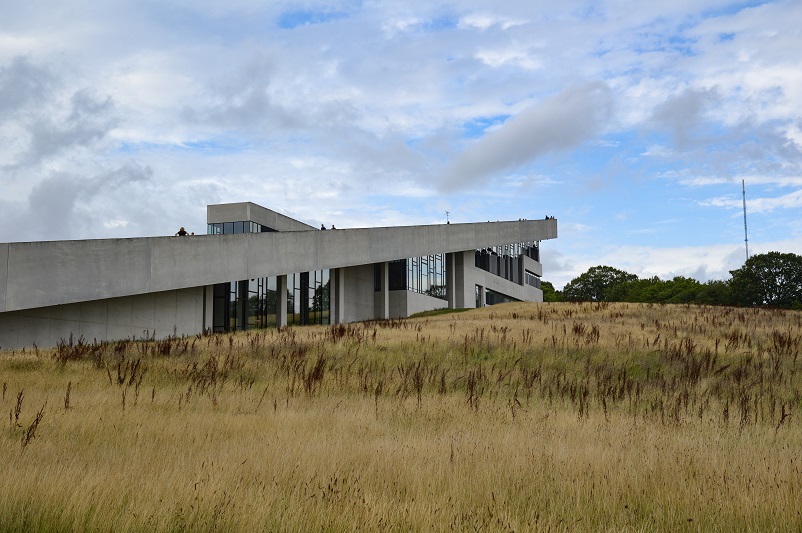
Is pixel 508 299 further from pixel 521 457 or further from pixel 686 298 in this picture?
pixel 521 457

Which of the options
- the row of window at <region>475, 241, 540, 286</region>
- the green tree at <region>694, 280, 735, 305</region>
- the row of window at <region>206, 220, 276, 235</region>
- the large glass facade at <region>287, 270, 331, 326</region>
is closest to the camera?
the large glass facade at <region>287, 270, 331, 326</region>

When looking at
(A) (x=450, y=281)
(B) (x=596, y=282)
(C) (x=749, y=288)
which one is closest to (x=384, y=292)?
(A) (x=450, y=281)

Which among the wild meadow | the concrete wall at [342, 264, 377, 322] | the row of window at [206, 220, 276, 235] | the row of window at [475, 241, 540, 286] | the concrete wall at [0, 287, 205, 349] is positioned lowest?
the wild meadow

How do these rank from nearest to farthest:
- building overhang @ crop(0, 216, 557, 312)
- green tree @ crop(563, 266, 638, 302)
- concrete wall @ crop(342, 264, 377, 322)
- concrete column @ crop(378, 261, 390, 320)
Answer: building overhang @ crop(0, 216, 557, 312), concrete wall @ crop(342, 264, 377, 322), concrete column @ crop(378, 261, 390, 320), green tree @ crop(563, 266, 638, 302)

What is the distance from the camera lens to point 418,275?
48250mm

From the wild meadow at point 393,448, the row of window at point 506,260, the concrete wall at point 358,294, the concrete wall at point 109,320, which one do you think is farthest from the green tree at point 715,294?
the wild meadow at point 393,448

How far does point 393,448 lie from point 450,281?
147 ft

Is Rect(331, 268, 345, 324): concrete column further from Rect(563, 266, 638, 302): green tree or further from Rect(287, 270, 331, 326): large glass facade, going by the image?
Rect(563, 266, 638, 302): green tree

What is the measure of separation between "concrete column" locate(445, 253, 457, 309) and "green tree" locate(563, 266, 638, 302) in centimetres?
4763

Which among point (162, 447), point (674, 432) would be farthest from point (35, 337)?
point (674, 432)

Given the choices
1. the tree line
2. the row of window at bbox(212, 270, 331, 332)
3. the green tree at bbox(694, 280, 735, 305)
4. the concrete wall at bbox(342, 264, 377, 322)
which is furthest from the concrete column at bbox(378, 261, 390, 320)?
the green tree at bbox(694, 280, 735, 305)

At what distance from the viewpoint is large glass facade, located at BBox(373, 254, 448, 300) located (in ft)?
154

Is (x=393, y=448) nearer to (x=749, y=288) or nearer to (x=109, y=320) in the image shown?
(x=109, y=320)

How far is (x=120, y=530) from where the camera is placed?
456 centimetres
